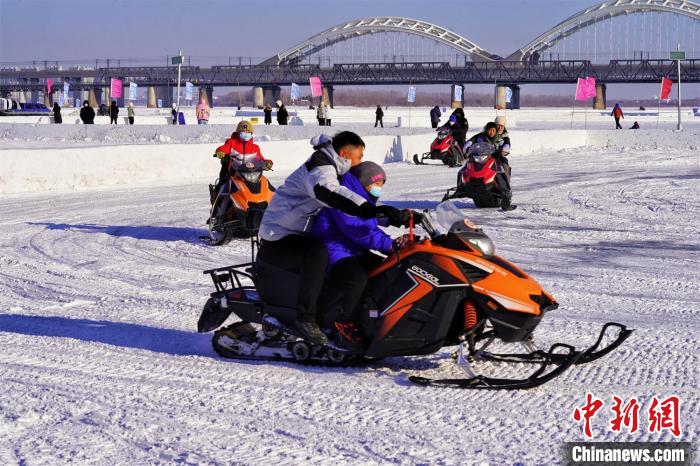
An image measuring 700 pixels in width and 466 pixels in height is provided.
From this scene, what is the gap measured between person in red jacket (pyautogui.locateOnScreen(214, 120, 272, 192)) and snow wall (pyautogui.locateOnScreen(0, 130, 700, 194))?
8.36 metres

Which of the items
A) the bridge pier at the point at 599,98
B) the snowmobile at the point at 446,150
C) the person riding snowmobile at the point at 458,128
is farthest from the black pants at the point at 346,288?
the bridge pier at the point at 599,98

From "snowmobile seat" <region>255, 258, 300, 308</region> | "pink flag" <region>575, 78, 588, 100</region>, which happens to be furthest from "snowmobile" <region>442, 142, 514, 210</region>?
"pink flag" <region>575, 78, 588, 100</region>

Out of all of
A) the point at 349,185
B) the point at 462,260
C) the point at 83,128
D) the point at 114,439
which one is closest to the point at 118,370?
the point at 114,439

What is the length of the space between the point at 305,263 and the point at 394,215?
2.25 ft

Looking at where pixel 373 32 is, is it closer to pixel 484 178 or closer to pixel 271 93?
pixel 271 93

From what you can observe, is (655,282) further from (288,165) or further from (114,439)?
(288,165)

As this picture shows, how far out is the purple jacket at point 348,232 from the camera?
5684mm

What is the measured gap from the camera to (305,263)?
5.69 metres

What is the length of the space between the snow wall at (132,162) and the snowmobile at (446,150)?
7.05ft

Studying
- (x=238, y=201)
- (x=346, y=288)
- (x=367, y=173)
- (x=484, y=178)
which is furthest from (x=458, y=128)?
(x=346, y=288)

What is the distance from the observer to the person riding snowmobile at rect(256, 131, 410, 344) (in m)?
5.50

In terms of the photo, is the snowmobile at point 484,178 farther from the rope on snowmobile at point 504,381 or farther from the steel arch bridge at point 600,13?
the steel arch bridge at point 600,13

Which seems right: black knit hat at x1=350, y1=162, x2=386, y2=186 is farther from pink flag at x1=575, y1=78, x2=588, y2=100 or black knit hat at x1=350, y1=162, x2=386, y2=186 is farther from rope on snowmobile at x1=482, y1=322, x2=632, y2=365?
pink flag at x1=575, y1=78, x2=588, y2=100

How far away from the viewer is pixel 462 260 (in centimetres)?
537
